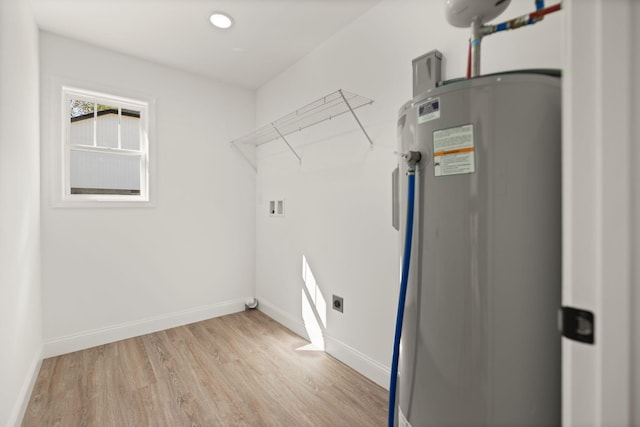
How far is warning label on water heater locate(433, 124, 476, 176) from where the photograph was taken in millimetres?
841

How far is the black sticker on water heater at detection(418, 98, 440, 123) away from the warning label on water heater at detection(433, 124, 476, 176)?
52mm

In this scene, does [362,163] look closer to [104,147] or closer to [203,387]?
[203,387]

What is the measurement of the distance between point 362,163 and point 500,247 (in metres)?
1.32

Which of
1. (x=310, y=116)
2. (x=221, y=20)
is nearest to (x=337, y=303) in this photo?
(x=310, y=116)

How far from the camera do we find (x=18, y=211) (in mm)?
1654

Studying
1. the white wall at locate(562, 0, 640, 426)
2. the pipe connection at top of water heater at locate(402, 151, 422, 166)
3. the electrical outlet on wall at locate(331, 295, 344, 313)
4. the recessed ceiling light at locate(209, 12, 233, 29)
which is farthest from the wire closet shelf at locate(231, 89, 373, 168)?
the white wall at locate(562, 0, 640, 426)

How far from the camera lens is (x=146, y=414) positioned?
1.65 meters

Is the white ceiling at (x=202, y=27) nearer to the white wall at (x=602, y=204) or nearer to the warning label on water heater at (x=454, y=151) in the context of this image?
the warning label on water heater at (x=454, y=151)

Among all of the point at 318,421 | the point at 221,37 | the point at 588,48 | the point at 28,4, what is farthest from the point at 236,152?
the point at 588,48

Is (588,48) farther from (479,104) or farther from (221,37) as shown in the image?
(221,37)

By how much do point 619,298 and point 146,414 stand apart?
6.82ft

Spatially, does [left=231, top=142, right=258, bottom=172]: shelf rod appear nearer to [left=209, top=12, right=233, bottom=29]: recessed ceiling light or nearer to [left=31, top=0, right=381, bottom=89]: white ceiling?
[left=31, top=0, right=381, bottom=89]: white ceiling

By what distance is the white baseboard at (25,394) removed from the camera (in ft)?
4.97

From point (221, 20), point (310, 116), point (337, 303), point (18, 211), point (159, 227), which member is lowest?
point (337, 303)
